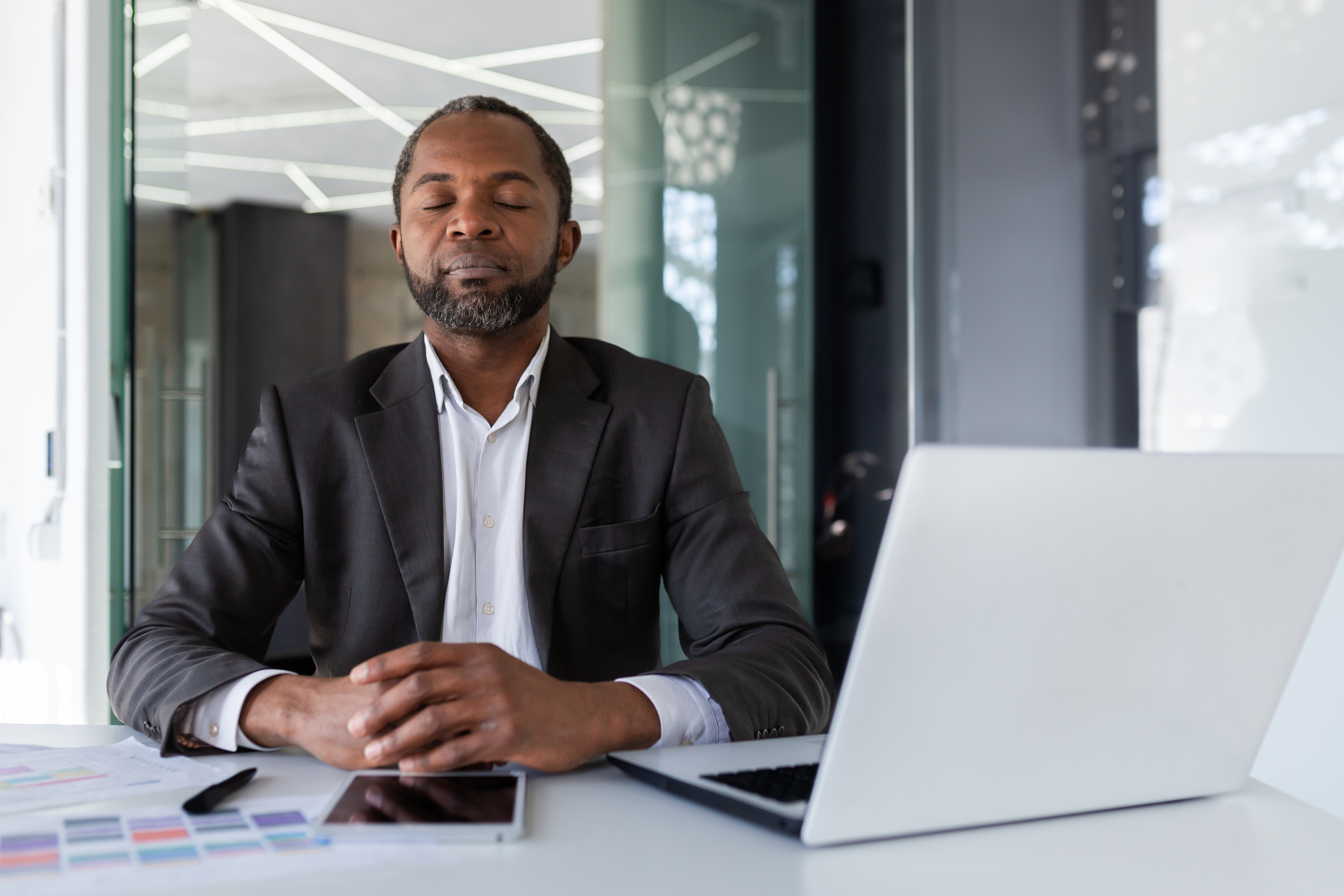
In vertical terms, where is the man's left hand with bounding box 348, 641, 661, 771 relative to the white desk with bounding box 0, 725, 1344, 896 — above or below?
above

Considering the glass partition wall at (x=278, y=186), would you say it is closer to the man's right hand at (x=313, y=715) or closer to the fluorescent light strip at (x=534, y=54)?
the fluorescent light strip at (x=534, y=54)

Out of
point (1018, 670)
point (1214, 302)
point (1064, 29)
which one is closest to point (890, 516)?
point (1018, 670)

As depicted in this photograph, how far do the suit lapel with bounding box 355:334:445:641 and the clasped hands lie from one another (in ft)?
1.36

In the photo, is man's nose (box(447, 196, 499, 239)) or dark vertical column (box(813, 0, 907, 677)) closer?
man's nose (box(447, 196, 499, 239))

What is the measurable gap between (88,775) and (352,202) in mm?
7610

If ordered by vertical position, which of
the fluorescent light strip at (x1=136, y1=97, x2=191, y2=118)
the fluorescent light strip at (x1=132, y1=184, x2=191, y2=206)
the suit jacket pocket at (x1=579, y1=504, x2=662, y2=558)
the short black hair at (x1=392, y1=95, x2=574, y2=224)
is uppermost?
the fluorescent light strip at (x1=136, y1=97, x2=191, y2=118)

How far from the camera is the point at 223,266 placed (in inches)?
314

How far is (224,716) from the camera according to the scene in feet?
3.11

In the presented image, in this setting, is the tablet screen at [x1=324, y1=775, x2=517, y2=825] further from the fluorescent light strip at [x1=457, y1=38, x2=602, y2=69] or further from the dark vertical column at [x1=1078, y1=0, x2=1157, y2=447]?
the fluorescent light strip at [x1=457, y1=38, x2=602, y2=69]

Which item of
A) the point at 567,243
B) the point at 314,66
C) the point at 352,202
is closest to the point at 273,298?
the point at 352,202

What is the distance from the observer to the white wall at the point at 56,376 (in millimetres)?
2480

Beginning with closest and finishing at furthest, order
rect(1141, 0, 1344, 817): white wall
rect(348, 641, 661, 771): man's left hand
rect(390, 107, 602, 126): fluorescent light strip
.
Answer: rect(348, 641, 661, 771): man's left hand < rect(1141, 0, 1344, 817): white wall < rect(390, 107, 602, 126): fluorescent light strip

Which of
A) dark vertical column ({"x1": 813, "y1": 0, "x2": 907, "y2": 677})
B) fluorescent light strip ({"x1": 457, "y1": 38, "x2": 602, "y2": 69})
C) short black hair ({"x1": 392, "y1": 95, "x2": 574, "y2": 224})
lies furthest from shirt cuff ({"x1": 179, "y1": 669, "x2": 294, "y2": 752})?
fluorescent light strip ({"x1": 457, "y1": 38, "x2": 602, "y2": 69})

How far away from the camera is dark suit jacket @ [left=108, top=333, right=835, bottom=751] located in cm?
129
